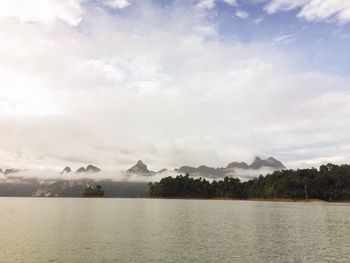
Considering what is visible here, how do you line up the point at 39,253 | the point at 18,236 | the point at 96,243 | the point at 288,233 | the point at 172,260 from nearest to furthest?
the point at 172,260 < the point at 39,253 < the point at 96,243 < the point at 18,236 < the point at 288,233

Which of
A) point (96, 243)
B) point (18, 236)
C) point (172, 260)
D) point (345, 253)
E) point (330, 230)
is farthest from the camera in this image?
point (330, 230)

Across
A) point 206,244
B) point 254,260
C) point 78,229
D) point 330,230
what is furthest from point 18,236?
point 330,230

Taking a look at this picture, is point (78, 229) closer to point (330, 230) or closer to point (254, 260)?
point (254, 260)

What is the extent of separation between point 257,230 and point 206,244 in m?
24.1

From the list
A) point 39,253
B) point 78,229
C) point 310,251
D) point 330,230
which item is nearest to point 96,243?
point 39,253

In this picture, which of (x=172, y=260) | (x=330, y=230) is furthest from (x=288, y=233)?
(x=172, y=260)

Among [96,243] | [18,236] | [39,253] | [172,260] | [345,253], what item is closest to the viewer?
[172,260]

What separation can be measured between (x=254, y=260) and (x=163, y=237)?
81.5 feet

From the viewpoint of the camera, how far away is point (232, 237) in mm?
72000

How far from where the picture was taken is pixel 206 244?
2527 inches

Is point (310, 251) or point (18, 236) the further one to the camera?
point (18, 236)

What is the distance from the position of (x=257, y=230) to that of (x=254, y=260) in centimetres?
3415

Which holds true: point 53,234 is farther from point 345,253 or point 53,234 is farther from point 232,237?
point 345,253

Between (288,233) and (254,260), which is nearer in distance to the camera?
(254,260)
